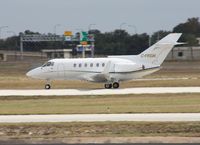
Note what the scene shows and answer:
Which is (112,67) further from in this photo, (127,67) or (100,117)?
(100,117)

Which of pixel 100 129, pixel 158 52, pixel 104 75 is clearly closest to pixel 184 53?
pixel 158 52

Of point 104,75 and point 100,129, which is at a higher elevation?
point 104,75

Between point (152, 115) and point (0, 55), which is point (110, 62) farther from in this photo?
point (0, 55)

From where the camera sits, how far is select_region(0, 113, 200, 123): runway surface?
1752 centimetres

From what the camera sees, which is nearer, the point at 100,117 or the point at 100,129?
the point at 100,129

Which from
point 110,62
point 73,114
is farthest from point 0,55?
point 73,114

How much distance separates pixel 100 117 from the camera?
18344 millimetres

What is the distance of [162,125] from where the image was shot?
15.5 metres

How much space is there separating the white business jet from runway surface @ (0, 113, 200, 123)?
22.5 m

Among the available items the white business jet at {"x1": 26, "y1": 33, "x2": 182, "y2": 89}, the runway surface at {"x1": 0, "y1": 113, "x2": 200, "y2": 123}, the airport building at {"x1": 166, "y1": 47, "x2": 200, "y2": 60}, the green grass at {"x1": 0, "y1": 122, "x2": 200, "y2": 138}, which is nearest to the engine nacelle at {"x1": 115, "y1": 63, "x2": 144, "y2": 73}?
the white business jet at {"x1": 26, "y1": 33, "x2": 182, "y2": 89}

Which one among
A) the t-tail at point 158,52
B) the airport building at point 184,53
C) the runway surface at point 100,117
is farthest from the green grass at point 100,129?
the airport building at point 184,53

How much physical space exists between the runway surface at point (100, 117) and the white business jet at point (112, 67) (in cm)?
2253

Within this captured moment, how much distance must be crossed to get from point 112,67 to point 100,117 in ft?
78.2

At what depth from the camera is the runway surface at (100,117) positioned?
17.5 metres
